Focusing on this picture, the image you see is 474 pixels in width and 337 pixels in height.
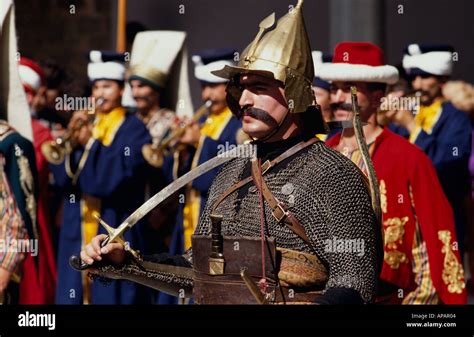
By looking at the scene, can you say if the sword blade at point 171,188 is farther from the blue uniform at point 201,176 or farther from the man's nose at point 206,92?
the man's nose at point 206,92

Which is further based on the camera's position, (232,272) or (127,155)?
(127,155)

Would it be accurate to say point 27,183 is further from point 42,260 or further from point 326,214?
point 326,214

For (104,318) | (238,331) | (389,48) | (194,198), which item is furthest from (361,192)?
(389,48)

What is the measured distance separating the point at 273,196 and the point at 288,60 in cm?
50

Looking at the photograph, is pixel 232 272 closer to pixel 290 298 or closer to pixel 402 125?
pixel 290 298

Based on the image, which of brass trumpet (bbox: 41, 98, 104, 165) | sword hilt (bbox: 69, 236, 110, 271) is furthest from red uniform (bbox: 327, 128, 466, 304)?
brass trumpet (bbox: 41, 98, 104, 165)

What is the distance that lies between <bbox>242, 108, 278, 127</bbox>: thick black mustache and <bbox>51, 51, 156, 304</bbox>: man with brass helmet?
458 centimetres

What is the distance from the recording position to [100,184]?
10539 millimetres

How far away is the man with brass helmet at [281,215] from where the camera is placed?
227 inches

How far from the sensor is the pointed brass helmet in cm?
595

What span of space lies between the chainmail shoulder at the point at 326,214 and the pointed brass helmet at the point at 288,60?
0.22 m

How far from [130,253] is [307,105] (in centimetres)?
84

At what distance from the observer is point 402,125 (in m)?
11.0

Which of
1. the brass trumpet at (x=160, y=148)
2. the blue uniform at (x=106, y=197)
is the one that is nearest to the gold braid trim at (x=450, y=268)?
the blue uniform at (x=106, y=197)
